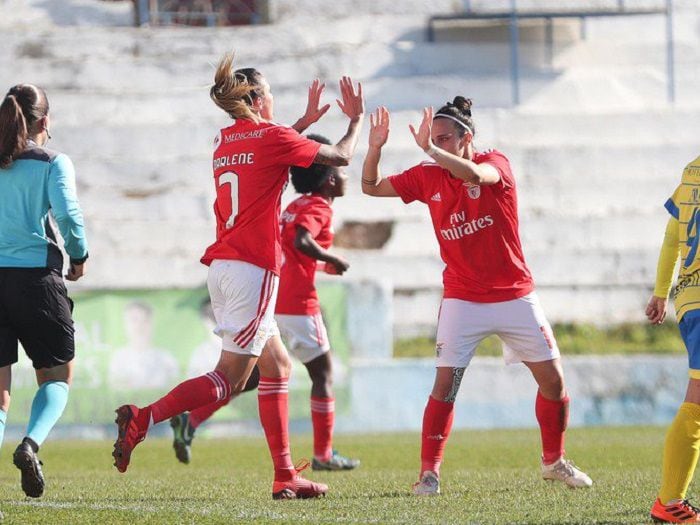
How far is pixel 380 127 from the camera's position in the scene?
7508mm

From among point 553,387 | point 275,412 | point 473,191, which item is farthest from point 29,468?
point 553,387

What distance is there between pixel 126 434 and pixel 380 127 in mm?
2199

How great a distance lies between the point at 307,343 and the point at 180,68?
549 inches

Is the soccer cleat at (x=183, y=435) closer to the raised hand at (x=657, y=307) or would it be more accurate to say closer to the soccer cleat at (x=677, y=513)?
the raised hand at (x=657, y=307)

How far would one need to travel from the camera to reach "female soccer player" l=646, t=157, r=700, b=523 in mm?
6023

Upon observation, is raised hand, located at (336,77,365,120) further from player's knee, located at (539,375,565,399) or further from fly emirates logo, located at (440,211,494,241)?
player's knee, located at (539,375,565,399)

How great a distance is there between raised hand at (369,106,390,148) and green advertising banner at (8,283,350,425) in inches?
298

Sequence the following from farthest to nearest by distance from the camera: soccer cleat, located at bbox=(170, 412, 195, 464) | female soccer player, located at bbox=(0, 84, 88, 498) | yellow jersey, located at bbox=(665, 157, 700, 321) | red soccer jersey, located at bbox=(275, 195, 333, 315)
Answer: soccer cleat, located at bbox=(170, 412, 195, 464), red soccer jersey, located at bbox=(275, 195, 333, 315), female soccer player, located at bbox=(0, 84, 88, 498), yellow jersey, located at bbox=(665, 157, 700, 321)

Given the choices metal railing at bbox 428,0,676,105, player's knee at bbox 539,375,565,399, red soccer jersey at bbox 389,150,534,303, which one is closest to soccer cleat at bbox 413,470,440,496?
player's knee at bbox 539,375,565,399

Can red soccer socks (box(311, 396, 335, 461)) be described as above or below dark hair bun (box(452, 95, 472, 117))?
below

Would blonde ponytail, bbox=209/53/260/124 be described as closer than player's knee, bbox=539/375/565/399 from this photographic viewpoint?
Yes

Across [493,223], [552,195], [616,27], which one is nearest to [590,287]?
[552,195]

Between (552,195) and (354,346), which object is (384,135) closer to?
(354,346)

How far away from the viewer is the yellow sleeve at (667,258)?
6453mm
